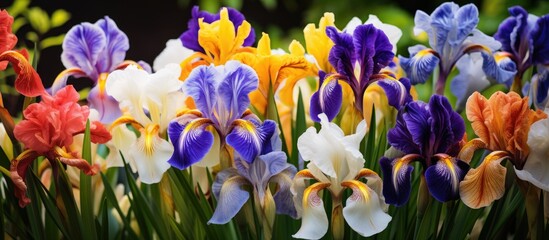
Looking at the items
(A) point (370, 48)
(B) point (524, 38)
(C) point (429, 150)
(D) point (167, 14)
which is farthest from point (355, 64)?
(D) point (167, 14)

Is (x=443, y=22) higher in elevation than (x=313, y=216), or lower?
higher

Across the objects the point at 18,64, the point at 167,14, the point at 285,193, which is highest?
the point at 18,64

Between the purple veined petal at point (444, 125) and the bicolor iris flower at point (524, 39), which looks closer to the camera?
the purple veined petal at point (444, 125)

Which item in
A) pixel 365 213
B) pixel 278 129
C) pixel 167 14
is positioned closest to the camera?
pixel 365 213

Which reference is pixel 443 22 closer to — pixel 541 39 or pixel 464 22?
pixel 464 22

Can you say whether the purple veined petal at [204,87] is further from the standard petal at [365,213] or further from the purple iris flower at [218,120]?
the standard petal at [365,213]

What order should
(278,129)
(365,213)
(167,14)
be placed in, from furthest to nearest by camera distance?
1. (167,14)
2. (278,129)
3. (365,213)

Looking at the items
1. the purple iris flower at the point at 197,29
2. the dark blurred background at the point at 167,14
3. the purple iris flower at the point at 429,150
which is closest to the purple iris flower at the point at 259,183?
the purple iris flower at the point at 429,150
